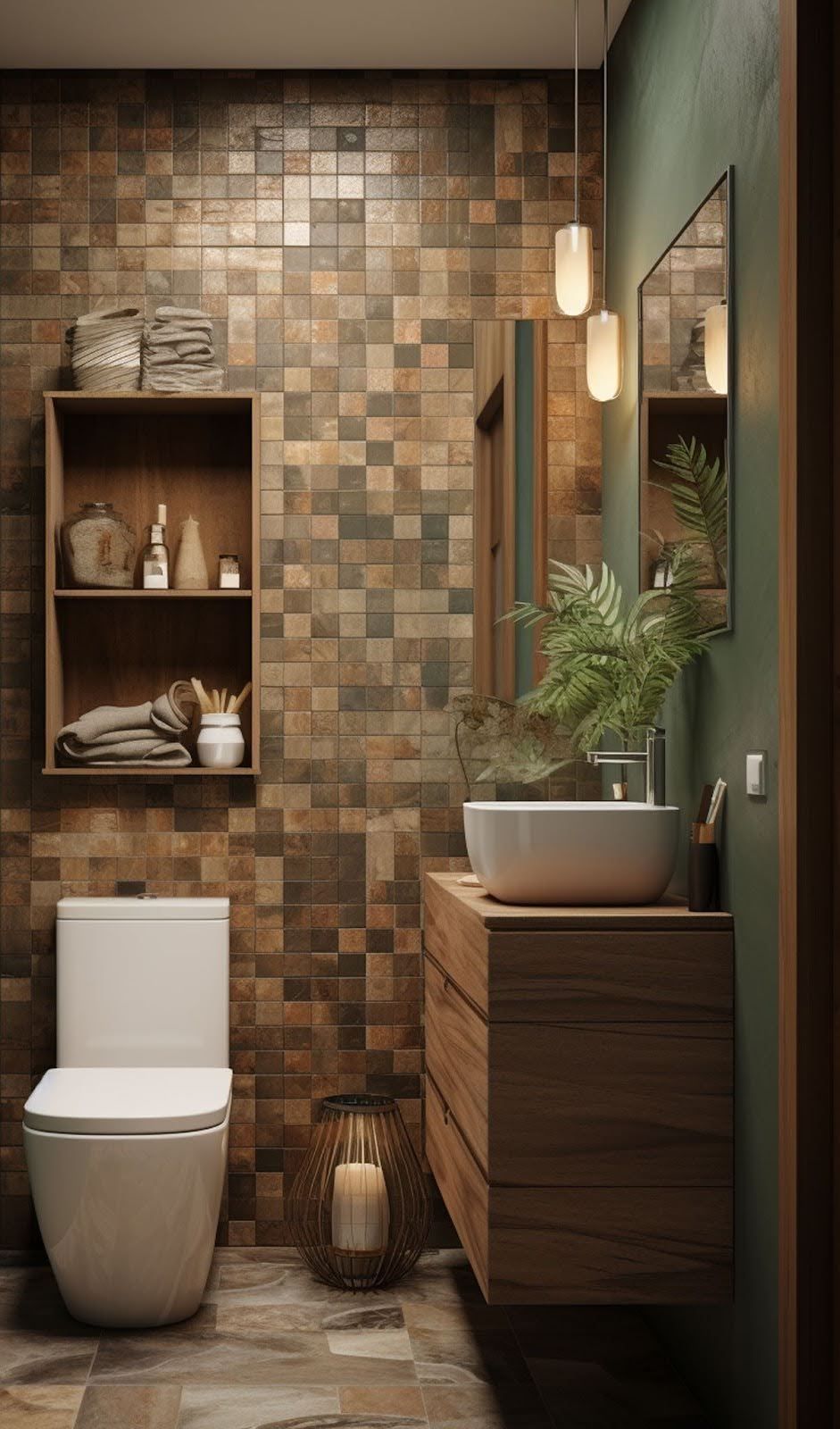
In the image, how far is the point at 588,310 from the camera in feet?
11.1

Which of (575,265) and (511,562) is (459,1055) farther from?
(575,265)

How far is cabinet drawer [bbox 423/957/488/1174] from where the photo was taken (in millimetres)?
2252

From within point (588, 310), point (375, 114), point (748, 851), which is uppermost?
point (375, 114)

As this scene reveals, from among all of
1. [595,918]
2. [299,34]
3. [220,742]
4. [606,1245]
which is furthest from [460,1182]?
[299,34]

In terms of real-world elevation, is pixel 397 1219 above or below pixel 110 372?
below

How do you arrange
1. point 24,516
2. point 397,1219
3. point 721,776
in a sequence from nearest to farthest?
point 721,776
point 397,1219
point 24,516

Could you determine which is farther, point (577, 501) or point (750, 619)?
point (577, 501)

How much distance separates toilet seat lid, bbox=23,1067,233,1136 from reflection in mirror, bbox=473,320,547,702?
109 cm

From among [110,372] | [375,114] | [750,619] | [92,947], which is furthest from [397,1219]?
[375,114]

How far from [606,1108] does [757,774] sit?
0.56 m

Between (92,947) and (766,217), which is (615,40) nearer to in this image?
(766,217)

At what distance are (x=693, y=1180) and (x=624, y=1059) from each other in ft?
0.70

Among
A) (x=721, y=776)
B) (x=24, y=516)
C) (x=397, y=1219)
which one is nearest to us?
(x=721, y=776)

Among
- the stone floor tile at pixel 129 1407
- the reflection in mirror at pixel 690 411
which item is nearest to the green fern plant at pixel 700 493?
the reflection in mirror at pixel 690 411
